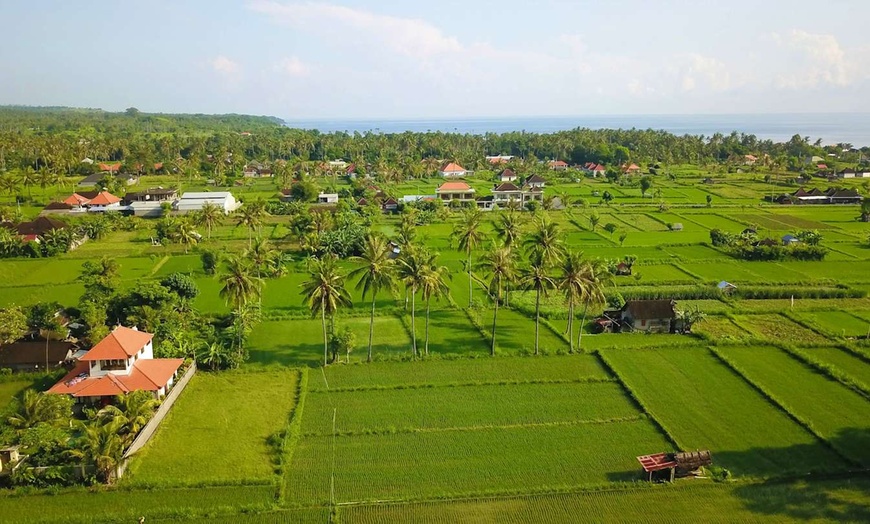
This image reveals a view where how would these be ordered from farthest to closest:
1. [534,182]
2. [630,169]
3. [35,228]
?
1. [630,169]
2. [534,182]
3. [35,228]

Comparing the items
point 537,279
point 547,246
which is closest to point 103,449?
point 537,279

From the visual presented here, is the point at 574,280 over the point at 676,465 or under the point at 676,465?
over

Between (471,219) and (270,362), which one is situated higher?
(471,219)

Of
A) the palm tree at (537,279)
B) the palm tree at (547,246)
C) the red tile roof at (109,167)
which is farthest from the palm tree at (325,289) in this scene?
the red tile roof at (109,167)

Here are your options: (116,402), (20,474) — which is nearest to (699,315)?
(116,402)

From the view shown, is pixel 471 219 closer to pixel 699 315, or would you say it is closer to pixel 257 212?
pixel 699 315

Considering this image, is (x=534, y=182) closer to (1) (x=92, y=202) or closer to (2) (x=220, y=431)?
(1) (x=92, y=202)

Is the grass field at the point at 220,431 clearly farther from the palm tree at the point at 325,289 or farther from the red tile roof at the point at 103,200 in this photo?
the red tile roof at the point at 103,200

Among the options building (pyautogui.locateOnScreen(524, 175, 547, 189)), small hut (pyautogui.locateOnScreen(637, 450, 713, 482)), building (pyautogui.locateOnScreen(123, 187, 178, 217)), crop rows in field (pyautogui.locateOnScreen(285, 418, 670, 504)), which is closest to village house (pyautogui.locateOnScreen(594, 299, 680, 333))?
crop rows in field (pyautogui.locateOnScreen(285, 418, 670, 504))
